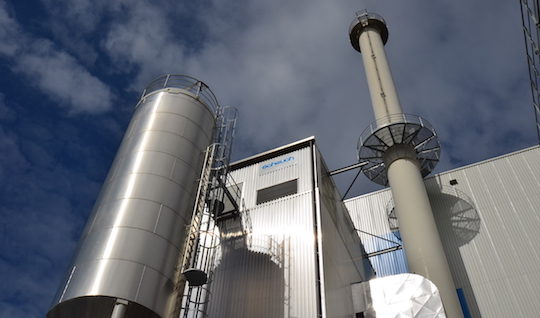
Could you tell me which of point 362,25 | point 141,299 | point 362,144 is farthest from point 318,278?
point 362,25

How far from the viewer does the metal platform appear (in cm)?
2203

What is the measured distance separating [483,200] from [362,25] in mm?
15632

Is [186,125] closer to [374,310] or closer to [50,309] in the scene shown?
[50,309]

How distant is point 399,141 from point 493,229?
22.2 feet

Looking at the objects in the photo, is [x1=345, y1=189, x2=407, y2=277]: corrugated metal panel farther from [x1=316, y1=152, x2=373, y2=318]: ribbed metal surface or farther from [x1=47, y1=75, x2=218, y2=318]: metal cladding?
[x1=47, y1=75, x2=218, y2=318]: metal cladding

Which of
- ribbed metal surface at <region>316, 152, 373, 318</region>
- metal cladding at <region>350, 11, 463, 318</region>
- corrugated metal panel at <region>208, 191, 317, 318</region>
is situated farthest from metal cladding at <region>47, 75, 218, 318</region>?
metal cladding at <region>350, 11, 463, 318</region>

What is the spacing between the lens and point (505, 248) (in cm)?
2091

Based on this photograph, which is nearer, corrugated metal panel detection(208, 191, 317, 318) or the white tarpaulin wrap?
corrugated metal panel detection(208, 191, 317, 318)

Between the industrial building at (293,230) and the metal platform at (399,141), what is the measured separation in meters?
0.07

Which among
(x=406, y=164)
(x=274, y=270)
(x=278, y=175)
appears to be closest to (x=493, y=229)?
(x=406, y=164)

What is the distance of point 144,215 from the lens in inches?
466

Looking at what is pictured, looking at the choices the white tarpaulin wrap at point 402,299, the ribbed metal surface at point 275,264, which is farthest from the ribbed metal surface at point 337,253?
the white tarpaulin wrap at point 402,299

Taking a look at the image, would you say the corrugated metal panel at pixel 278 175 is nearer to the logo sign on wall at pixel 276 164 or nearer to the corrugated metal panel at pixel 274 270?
the logo sign on wall at pixel 276 164

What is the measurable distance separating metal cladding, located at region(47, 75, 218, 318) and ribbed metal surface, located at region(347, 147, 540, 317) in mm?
15192
